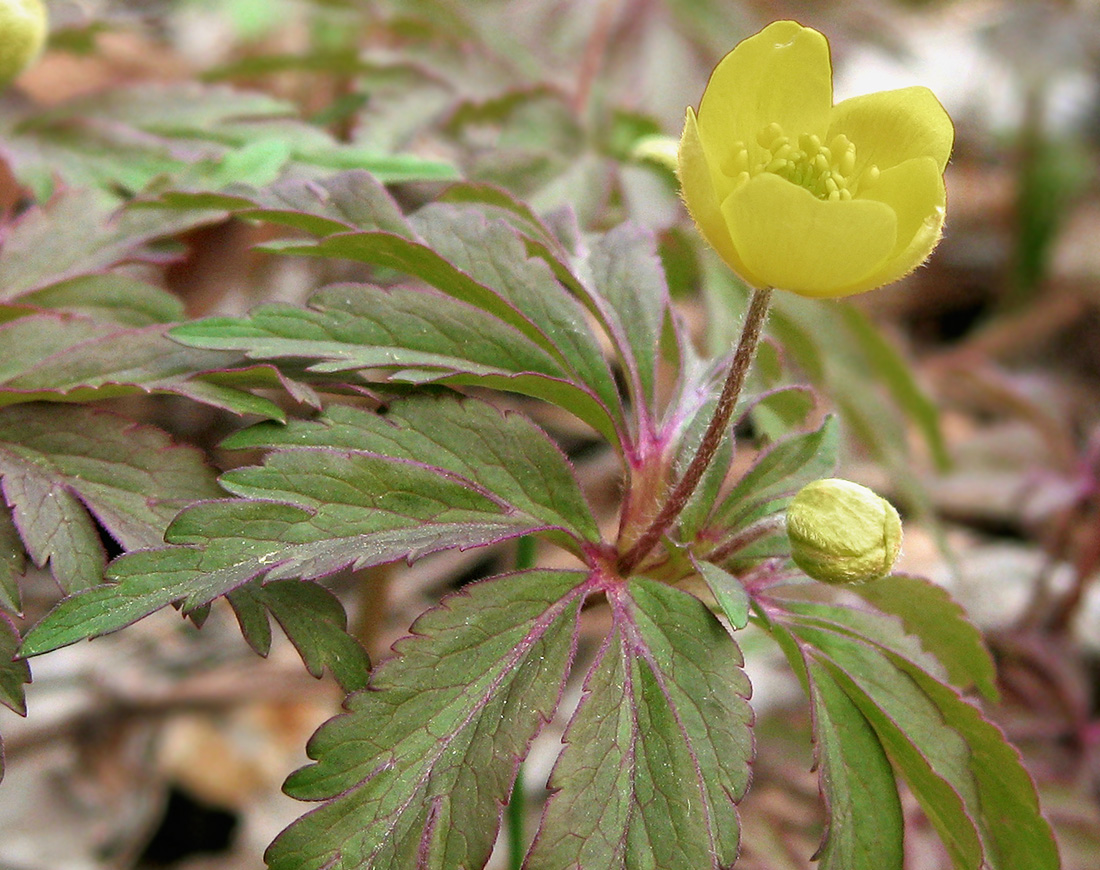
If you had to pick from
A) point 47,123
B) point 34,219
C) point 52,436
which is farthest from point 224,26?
point 52,436

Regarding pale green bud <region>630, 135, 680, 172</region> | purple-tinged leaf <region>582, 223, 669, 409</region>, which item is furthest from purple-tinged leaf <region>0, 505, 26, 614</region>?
pale green bud <region>630, 135, 680, 172</region>

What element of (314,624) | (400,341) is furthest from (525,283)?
(314,624)

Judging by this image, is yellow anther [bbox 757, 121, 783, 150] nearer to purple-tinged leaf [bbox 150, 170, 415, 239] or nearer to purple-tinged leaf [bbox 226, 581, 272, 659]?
purple-tinged leaf [bbox 150, 170, 415, 239]

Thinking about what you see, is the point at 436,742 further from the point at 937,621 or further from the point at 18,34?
the point at 18,34

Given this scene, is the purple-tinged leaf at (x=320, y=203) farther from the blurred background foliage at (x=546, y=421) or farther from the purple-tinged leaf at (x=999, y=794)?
the purple-tinged leaf at (x=999, y=794)

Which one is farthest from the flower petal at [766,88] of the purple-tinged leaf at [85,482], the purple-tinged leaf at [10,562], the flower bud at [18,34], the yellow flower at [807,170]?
the flower bud at [18,34]
